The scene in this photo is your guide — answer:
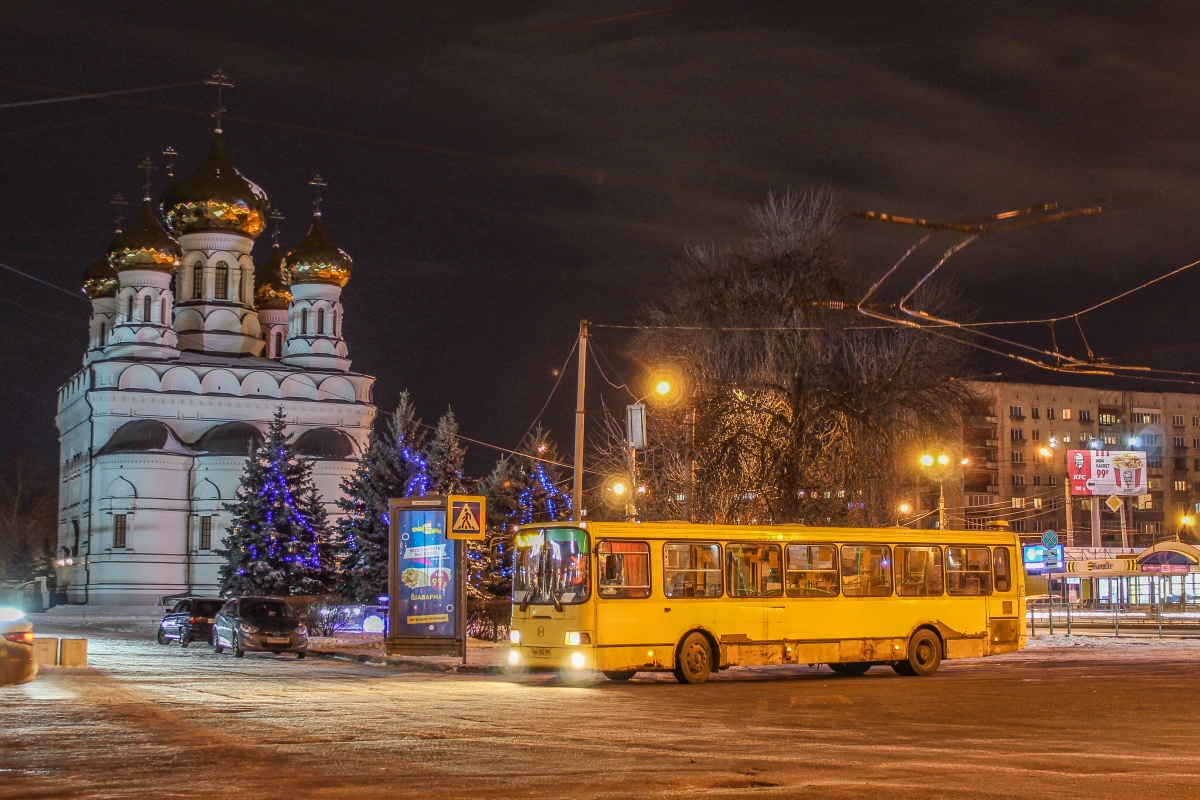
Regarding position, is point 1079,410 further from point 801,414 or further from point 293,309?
point 801,414

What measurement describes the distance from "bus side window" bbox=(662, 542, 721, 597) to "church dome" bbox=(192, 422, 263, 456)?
5184cm

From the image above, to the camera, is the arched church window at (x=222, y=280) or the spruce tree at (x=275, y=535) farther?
the arched church window at (x=222, y=280)

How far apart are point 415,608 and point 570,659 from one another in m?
7.11

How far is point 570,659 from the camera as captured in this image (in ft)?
66.3

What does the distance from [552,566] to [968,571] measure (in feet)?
25.8

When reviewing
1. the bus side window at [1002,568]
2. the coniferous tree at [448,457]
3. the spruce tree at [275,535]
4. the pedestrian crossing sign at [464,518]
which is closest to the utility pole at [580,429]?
the pedestrian crossing sign at [464,518]

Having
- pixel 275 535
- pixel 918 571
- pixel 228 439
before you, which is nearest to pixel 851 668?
pixel 918 571

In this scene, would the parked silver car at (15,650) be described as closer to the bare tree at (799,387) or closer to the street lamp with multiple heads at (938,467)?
the bare tree at (799,387)

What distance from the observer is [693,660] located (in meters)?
21.0

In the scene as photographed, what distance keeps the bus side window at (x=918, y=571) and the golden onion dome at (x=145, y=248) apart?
59.4 metres

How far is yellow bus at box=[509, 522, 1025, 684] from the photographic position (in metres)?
20.5

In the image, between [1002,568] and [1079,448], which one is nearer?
[1002,568]

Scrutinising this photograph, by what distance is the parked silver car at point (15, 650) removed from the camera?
15.7 metres

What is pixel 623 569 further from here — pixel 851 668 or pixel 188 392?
pixel 188 392
